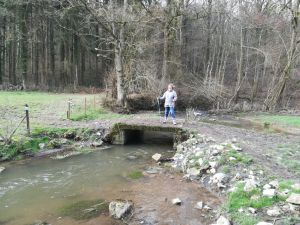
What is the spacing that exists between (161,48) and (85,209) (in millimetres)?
21047

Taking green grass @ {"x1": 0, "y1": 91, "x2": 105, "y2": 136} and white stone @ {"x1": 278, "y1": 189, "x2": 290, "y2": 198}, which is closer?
Result: white stone @ {"x1": 278, "y1": 189, "x2": 290, "y2": 198}

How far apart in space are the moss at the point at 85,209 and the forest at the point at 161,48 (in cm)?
1346

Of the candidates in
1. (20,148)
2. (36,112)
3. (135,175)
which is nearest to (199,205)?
(135,175)

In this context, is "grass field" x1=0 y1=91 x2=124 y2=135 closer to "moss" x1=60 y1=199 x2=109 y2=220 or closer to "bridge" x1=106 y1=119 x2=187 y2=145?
"bridge" x1=106 y1=119 x2=187 y2=145

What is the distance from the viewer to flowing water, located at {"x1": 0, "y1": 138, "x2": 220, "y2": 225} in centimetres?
913

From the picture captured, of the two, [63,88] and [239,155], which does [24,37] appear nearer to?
[63,88]

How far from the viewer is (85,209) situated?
30.5 ft

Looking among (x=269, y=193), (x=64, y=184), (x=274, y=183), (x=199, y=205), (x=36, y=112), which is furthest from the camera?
(x=36, y=112)

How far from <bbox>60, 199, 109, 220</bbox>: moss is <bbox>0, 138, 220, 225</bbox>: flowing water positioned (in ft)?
0.79

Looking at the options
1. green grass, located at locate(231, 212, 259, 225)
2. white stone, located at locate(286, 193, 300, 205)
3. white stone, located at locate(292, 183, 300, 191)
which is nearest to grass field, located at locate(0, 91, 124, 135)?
green grass, located at locate(231, 212, 259, 225)

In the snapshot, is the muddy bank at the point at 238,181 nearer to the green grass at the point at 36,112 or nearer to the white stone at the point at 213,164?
the white stone at the point at 213,164

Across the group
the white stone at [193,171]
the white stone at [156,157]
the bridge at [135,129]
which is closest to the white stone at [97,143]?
the bridge at [135,129]

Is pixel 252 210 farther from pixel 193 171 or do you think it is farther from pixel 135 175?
pixel 135 175

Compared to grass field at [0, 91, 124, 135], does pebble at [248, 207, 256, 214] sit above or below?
below
